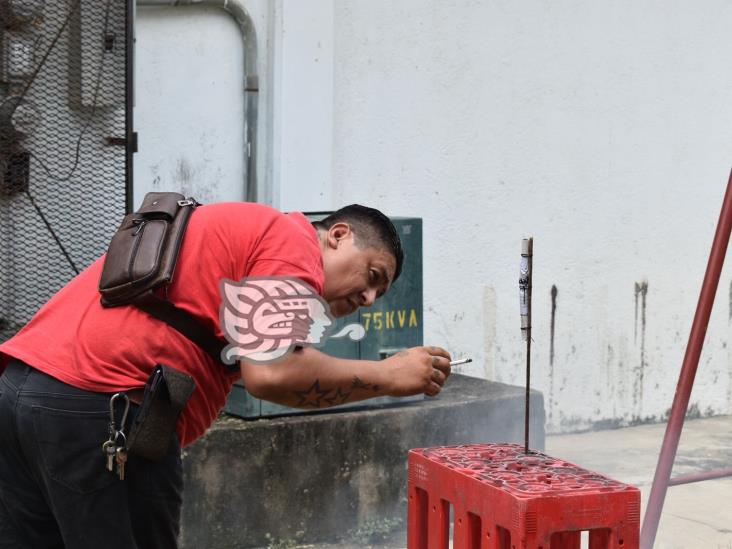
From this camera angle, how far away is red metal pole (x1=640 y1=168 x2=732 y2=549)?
386 centimetres

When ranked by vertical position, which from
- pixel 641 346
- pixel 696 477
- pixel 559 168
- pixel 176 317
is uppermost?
pixel 559 168

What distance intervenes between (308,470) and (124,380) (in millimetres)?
2243

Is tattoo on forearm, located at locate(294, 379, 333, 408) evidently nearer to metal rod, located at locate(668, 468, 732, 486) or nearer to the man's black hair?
the man's black hair

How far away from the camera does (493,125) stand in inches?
250

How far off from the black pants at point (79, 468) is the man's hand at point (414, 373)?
21.4 inches

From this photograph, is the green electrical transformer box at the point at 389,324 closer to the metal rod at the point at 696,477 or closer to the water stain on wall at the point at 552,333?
the metal rod at the point at 696,477

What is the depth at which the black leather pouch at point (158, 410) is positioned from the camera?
2.50m

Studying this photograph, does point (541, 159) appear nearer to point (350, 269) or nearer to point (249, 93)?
point (249, 93)

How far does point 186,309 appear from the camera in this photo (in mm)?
2541

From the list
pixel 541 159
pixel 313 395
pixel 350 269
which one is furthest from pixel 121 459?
pixel 541 159

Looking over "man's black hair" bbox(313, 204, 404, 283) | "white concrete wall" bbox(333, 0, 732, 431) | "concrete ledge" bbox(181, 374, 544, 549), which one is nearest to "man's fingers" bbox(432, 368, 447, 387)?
"man's black hair" bbox(313, 204, 404, 283)

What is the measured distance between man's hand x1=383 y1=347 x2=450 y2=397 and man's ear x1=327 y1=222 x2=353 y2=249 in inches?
12.5
